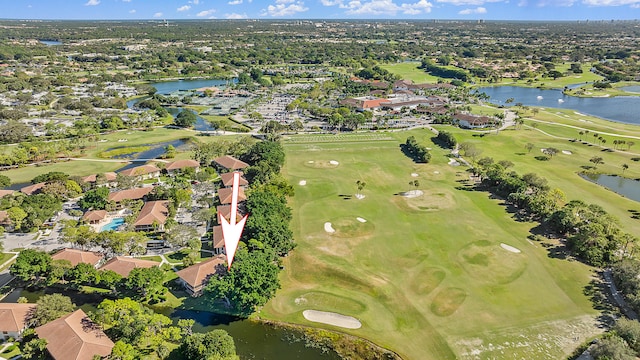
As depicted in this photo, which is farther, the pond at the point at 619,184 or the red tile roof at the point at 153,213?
the pond at the point at 619,184

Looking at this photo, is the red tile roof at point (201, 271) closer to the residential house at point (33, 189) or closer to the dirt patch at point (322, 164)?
the residential house at point (33, 189)

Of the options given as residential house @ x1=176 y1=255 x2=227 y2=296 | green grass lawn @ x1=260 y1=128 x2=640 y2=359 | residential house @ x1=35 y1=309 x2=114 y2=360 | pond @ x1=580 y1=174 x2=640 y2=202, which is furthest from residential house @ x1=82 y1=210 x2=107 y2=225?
pond @ x1=580 y1=174 x2=640 y2=202

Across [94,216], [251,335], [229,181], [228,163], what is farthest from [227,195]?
[251,335]

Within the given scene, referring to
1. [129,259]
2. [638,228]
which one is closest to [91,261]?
[129,259]

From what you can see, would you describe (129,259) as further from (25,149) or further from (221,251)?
(25,149)

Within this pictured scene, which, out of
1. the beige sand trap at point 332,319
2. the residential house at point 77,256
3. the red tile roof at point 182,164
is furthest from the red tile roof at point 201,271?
the red tile roof at point 182,164

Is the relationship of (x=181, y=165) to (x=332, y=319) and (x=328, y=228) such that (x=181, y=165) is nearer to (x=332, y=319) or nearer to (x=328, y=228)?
(x=328, y=228)
